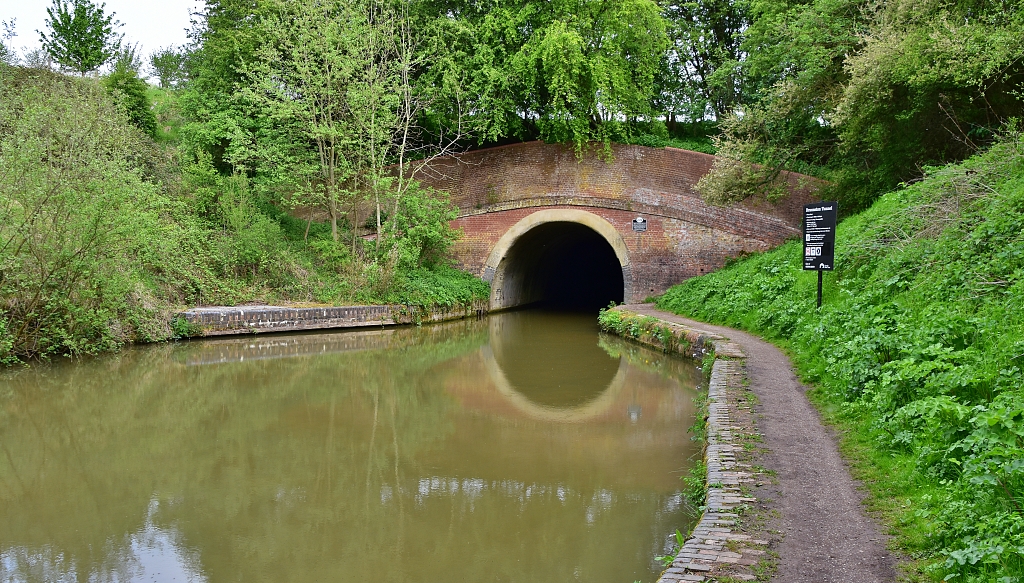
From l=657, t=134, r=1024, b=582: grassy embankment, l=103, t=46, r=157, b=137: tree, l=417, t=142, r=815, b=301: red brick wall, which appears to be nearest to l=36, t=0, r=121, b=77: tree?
l=103, t=46, r=157, b=137: tree

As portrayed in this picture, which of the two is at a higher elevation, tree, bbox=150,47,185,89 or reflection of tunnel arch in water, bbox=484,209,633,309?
tree, bbox=150,47,185,89

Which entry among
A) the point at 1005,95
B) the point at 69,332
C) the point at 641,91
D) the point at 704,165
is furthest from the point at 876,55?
the point at 69,332

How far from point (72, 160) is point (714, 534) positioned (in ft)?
35.4

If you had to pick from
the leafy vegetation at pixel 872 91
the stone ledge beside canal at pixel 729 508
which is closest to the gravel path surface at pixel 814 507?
the stone ledge beside canal at pixel 729 508

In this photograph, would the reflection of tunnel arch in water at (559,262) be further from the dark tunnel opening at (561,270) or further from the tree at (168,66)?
the tree at (168,66)

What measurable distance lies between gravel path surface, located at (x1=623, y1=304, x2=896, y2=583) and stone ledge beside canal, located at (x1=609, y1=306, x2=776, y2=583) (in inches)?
4.2

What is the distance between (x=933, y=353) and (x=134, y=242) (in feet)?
35.0

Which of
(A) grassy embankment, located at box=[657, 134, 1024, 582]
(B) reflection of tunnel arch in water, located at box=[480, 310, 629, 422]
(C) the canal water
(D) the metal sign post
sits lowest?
(C) the canal water

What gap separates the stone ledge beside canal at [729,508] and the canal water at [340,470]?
52cm

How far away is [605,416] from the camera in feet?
25.7

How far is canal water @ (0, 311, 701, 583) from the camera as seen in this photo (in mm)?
4293

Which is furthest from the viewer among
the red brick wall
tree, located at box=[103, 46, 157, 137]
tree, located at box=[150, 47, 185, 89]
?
tree, located at box=[150, 47, 185, 89]

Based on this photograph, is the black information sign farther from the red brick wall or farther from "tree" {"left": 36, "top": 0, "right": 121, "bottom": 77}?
"tree" {"left": 36, "top": 0, "right": 121, "bottom": 77}

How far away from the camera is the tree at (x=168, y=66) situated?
31216mm
